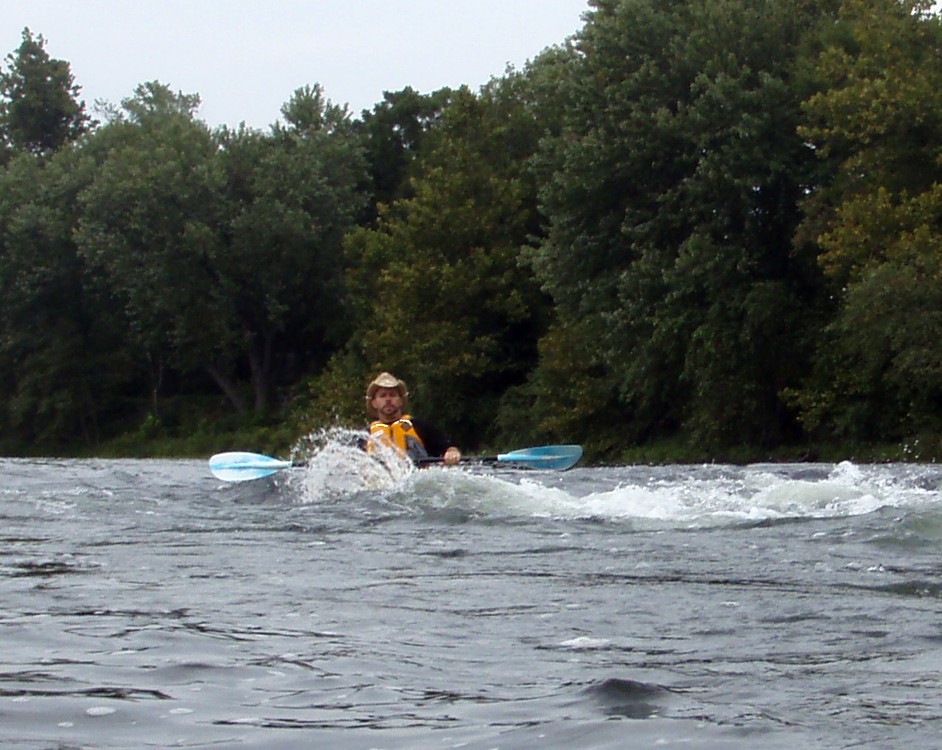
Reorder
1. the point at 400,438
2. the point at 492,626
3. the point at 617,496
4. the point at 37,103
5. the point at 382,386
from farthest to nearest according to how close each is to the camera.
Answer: the point at 37,103 < the point at 382,386 < the point at 400,438 < the point at 617,496 < the point at 492,626

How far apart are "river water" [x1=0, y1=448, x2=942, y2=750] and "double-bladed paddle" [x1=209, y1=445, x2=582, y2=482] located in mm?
3739

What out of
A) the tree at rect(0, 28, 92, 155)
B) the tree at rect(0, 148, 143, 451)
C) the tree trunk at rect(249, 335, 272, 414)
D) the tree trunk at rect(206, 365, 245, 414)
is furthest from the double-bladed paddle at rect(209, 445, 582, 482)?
the tree at rect(0, 28, 92, 155)

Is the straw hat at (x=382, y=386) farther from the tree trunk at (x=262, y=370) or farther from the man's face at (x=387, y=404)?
the tree trunk at (x=262, y=370)

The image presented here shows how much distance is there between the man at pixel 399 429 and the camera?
12.9 m

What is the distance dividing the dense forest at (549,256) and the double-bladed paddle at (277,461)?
1228 centimetres

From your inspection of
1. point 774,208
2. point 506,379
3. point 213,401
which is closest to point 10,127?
point 213,401

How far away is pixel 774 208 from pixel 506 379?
10.8m

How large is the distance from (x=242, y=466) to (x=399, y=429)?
2.31 m

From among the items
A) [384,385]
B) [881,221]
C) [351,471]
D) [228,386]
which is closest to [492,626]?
[351,471]

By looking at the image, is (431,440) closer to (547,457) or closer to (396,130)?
(547,457)

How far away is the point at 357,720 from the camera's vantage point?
4.20 meters

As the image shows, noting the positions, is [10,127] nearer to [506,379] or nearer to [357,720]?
[506,379]

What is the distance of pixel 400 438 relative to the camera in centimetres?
1300

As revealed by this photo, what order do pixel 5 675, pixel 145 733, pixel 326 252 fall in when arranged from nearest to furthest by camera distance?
pixel 145 733
pixel 5 675
pixel 326 252
